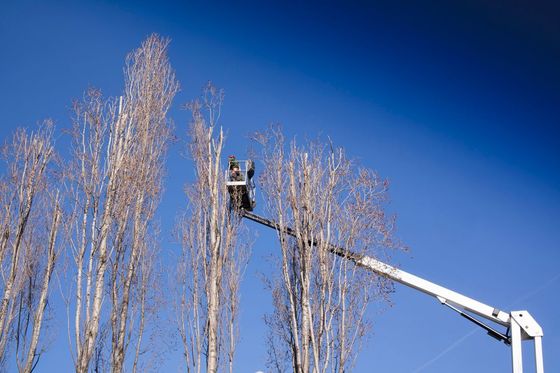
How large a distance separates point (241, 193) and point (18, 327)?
18.0 ft

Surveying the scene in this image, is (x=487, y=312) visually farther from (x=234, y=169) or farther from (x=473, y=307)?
(x=234, y=169)

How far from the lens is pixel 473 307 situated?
506 inches

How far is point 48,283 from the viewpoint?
43.0 feet

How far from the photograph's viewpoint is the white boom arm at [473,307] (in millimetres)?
11914

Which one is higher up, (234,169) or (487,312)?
(234,169)

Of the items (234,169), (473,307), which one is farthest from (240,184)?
(473,307)

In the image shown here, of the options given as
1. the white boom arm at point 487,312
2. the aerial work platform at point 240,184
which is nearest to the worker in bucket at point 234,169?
the aerial work platform at point 240,184

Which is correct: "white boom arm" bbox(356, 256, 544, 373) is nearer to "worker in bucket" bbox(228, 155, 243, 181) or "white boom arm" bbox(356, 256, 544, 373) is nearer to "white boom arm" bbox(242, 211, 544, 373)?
"white boom arm" bbox(242, 211, 544, 373)

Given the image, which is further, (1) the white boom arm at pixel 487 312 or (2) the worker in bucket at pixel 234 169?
(2) the worker in bucket at pixel 234 169

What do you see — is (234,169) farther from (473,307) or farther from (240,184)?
(473,307)

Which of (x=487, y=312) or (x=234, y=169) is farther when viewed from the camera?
(x=234, y=169)

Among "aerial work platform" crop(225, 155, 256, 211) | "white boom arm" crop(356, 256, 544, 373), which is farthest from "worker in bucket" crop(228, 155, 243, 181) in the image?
"white boom arm" crop(356, 256, 544, 373)

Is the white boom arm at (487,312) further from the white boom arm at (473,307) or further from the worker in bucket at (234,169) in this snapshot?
the worker in bucket at (234,169)

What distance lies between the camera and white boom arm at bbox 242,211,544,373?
39.1 ft
